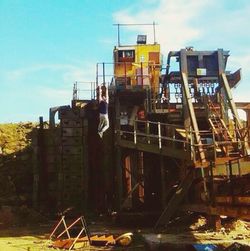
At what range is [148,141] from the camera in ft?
62.6

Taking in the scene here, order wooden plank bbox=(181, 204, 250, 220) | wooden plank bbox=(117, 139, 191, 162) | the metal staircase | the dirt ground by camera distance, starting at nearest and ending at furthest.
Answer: wooden plank bbox=(181, 204, 250, 220) < the dirt ground < the metal staircase < wooden plank bbox=(117, 139, 191, 162)

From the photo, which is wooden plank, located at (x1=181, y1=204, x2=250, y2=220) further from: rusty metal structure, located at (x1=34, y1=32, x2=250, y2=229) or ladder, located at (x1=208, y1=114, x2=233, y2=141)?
ladder, located at (x1=208, y1=114, x2=233, y2=141)

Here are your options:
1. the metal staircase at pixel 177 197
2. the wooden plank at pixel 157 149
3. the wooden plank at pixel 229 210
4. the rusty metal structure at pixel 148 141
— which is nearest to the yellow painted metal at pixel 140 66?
the rusty metal structure at pixel 148 141

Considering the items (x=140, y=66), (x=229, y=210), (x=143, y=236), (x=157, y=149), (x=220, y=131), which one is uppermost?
(x=140, y=66)

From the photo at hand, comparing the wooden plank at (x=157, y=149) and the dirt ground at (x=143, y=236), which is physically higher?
the wooden plank at (x=157, y=149)

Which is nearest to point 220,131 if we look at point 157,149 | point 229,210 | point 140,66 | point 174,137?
point 174,137

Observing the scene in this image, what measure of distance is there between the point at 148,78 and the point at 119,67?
321 centimetres

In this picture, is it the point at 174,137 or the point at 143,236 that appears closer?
the point at 143,236

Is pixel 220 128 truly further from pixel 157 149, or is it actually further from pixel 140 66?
pixel 140 66

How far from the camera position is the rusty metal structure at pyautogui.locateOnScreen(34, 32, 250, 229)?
53.9ft

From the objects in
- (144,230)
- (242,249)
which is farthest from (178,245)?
(144,230)

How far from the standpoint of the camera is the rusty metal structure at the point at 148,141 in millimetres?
16422

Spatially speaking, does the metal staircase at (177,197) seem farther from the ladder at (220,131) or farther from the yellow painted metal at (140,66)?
the yellow painted metal at (140,66)

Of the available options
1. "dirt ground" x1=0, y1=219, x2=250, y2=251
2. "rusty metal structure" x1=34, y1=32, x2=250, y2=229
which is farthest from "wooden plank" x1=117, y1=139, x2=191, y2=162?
"dirt ground" x1=0, y1=219, x2=250, y2=251
